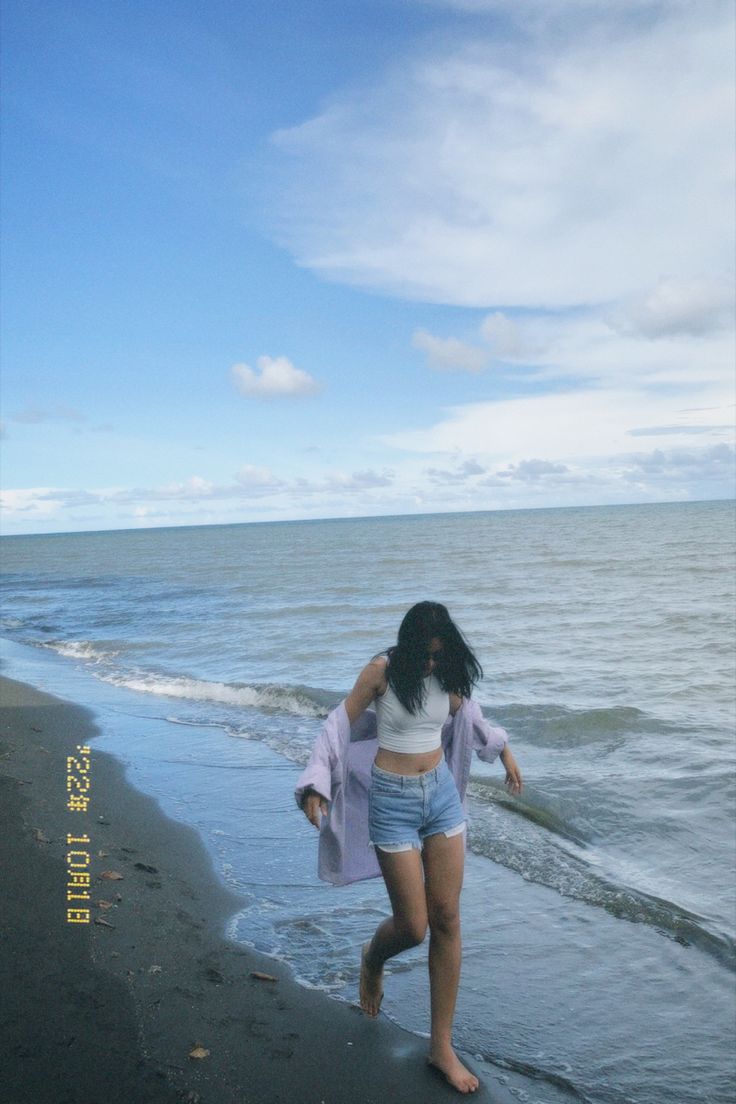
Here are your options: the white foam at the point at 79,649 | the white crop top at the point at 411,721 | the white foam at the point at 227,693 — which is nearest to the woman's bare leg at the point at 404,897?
the white crop top at the point at 411,721

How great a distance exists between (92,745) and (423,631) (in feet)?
22.6

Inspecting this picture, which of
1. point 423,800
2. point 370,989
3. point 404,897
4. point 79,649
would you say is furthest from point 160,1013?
point 79,649

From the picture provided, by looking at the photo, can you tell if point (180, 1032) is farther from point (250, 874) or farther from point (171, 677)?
point (171, 677)

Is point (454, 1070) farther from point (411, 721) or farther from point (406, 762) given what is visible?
point (411, 721)

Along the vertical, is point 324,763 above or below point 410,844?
above

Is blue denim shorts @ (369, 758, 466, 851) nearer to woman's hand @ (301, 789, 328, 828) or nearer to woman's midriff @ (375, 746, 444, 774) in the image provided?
woman's midriff @ (375, 746, 444, 774)

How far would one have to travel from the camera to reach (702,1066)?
4.03 metres

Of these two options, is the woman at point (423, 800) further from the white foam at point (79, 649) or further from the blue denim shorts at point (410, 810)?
the white foam at point (79, 649)

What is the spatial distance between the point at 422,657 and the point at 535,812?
475 cm

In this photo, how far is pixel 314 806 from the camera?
3369mm

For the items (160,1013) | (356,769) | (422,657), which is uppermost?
(422,657)

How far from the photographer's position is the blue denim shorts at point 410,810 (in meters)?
3.50

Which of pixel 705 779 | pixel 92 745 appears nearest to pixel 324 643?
pixel 92 745

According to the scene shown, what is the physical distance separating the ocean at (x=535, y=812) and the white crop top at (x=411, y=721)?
145cm
